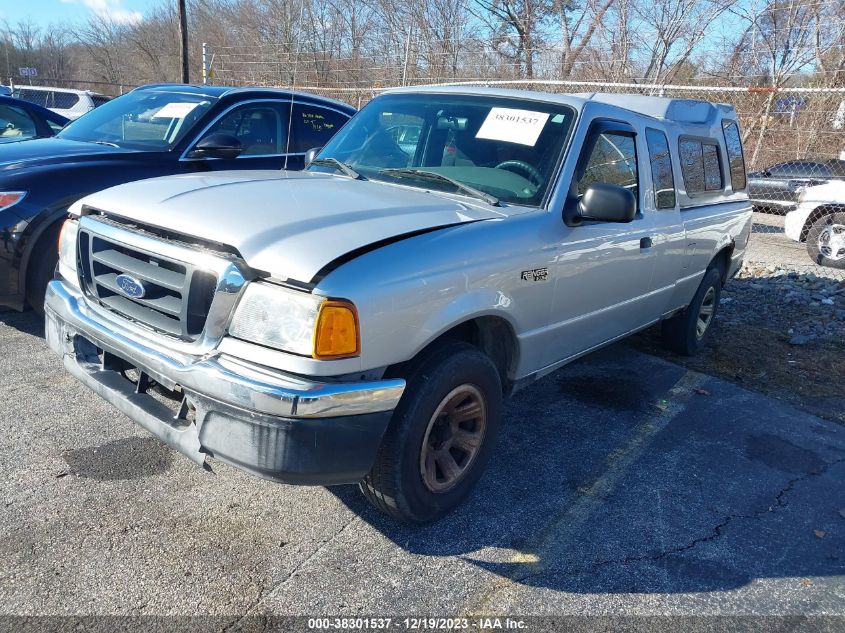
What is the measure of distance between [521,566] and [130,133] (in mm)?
4903

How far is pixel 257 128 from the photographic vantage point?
6004 mm

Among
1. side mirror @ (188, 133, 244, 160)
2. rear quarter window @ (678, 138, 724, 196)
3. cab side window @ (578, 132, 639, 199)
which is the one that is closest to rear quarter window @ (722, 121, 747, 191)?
rear quarter window @ (678, 138, 724, 196)

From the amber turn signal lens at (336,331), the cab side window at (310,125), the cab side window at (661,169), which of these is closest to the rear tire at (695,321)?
the cab side window at (661,169)

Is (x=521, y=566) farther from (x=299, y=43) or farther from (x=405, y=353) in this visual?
(x=299, y=43)

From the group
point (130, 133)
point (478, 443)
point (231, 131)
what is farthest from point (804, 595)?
point (130, 133)

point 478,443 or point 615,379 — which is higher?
point 478,443

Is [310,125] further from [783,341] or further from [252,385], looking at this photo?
[783,341]

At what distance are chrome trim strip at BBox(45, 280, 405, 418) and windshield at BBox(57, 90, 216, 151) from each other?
10.8 feet

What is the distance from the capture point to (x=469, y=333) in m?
3.20

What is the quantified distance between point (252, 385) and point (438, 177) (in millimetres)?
1675

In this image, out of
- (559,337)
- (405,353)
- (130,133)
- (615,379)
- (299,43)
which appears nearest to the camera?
(405,353)

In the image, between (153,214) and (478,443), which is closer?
(153,214)

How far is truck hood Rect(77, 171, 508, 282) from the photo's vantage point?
2.39m

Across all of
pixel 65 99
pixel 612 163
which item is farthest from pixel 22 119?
pixel 65 99
